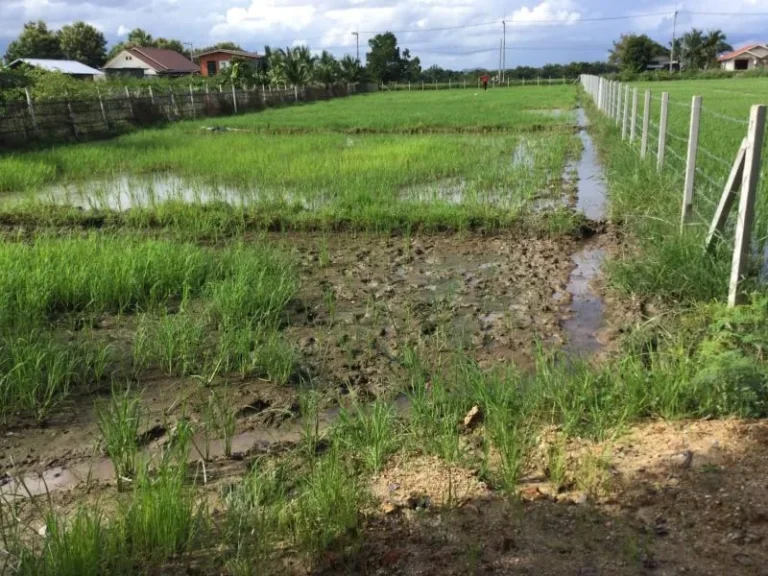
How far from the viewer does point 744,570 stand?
2068 millimetres

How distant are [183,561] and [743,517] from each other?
1952 millimetres

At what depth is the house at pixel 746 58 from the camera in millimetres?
75312

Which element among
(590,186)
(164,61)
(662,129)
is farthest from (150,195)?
(164,61)

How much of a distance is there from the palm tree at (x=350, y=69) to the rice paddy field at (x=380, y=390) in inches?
1872

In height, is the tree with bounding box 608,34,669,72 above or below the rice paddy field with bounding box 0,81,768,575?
above

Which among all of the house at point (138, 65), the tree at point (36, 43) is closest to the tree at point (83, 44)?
the tree at point (36, 43)

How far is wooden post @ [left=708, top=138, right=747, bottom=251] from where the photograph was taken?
13.9 ft

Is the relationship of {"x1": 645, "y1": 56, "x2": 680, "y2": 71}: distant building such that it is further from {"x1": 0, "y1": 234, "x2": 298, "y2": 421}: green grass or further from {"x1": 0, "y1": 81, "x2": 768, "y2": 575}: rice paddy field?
{"x1": 0, "y1": 234, "x2": 298, "y2": 421}: green grass

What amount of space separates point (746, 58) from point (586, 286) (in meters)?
85.1

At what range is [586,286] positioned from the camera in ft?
19.2

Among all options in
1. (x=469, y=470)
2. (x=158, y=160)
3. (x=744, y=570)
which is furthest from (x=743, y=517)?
(x=158, y=160)

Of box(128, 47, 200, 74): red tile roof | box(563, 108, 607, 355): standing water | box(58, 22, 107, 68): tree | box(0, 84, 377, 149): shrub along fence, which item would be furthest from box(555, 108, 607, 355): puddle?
box(58, 22, 107, 68): tree

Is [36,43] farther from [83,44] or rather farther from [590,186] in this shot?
[590,186]

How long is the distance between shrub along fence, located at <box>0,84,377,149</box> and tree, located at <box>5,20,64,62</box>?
42187 millimetres
